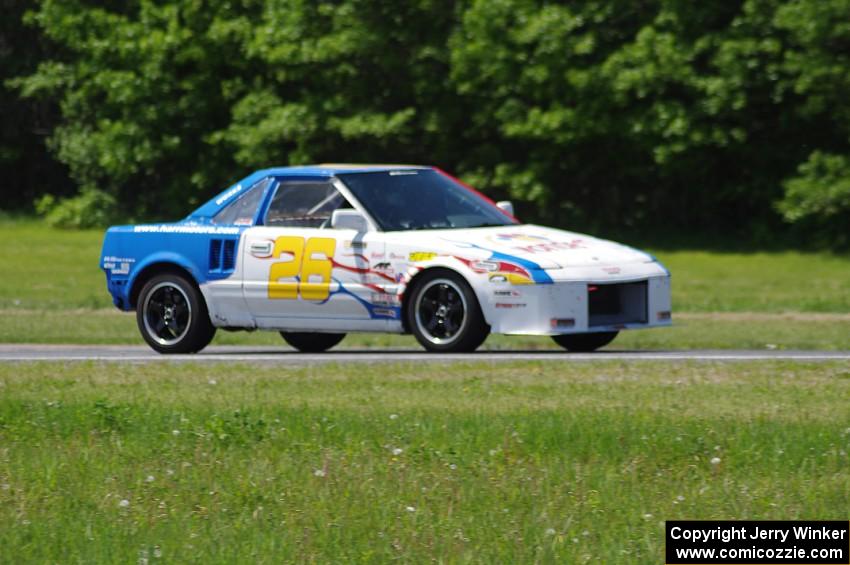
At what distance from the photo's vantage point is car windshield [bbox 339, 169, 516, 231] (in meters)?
13.9

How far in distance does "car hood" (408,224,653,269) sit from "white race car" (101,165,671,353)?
0.05 feet

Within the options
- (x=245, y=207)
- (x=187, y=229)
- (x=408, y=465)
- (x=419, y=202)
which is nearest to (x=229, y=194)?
(x=245, y=207)

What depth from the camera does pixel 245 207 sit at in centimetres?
1434

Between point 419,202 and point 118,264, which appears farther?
point 118,264

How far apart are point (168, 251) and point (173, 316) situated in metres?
0.54

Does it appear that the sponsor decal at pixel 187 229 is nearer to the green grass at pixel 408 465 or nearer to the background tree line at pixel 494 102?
the green grass at pixel 408 465

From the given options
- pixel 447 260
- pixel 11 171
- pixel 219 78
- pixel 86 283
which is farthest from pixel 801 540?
pixel 11 171

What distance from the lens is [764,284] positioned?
26562 millimetres

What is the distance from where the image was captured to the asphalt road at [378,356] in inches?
503

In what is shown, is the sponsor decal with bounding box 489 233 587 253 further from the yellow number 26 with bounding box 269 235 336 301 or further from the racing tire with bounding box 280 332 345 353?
the racing tire with bounding box 280 332 345 353

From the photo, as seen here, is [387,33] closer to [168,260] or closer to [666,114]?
[666,114]

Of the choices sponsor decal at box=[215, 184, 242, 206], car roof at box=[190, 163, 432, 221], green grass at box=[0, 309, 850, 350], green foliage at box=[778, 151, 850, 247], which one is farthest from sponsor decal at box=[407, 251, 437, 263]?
green foliage at box=[778, 151, 850, 247]

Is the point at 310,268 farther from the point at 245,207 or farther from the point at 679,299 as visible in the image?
the point at 679,299

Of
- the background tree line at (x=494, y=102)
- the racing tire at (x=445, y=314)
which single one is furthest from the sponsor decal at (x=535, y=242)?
the background tree line at (x=494, y=102)
